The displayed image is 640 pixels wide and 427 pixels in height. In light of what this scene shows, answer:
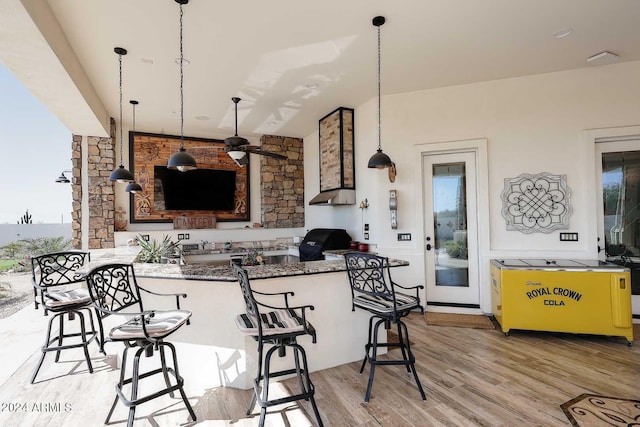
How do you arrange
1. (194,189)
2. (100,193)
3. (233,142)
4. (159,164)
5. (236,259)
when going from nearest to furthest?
(233,142)
(100,193)
(236,259)
(159,164)
(194,189)

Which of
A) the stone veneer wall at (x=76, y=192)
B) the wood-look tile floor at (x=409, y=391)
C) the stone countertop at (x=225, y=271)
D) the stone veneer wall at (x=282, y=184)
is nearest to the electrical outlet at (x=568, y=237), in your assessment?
the wood-look tile floor at (x=409, y=391)

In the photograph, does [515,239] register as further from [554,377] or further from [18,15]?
[18,15]

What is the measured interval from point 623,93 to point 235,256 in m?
5.95

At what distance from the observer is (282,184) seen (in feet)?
21.9

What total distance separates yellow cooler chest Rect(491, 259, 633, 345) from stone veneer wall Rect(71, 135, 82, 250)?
6157 mm

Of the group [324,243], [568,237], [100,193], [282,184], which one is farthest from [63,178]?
[568,237]

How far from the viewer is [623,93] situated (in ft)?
12.4

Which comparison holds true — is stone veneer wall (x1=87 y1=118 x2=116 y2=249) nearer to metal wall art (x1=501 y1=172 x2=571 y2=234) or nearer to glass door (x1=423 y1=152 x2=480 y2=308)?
glass door (x1=423 y1=152 x2=480 y2=308)

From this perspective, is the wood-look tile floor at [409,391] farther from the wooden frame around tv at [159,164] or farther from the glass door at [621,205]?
the wooden frame around tv at [159,164]

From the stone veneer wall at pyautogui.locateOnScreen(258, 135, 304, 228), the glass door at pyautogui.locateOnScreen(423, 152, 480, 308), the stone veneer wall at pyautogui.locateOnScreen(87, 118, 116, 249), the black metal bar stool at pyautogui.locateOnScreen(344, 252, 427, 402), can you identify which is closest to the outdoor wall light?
the stone veneer wall at pyautogui.locateOnScreen(87, 118, 116, 249)

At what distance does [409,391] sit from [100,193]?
17.8 ft

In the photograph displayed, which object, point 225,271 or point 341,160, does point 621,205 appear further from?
point 225,271

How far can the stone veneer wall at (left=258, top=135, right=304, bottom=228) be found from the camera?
6.55m

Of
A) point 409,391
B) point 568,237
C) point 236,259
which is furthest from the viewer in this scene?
point 236,259
